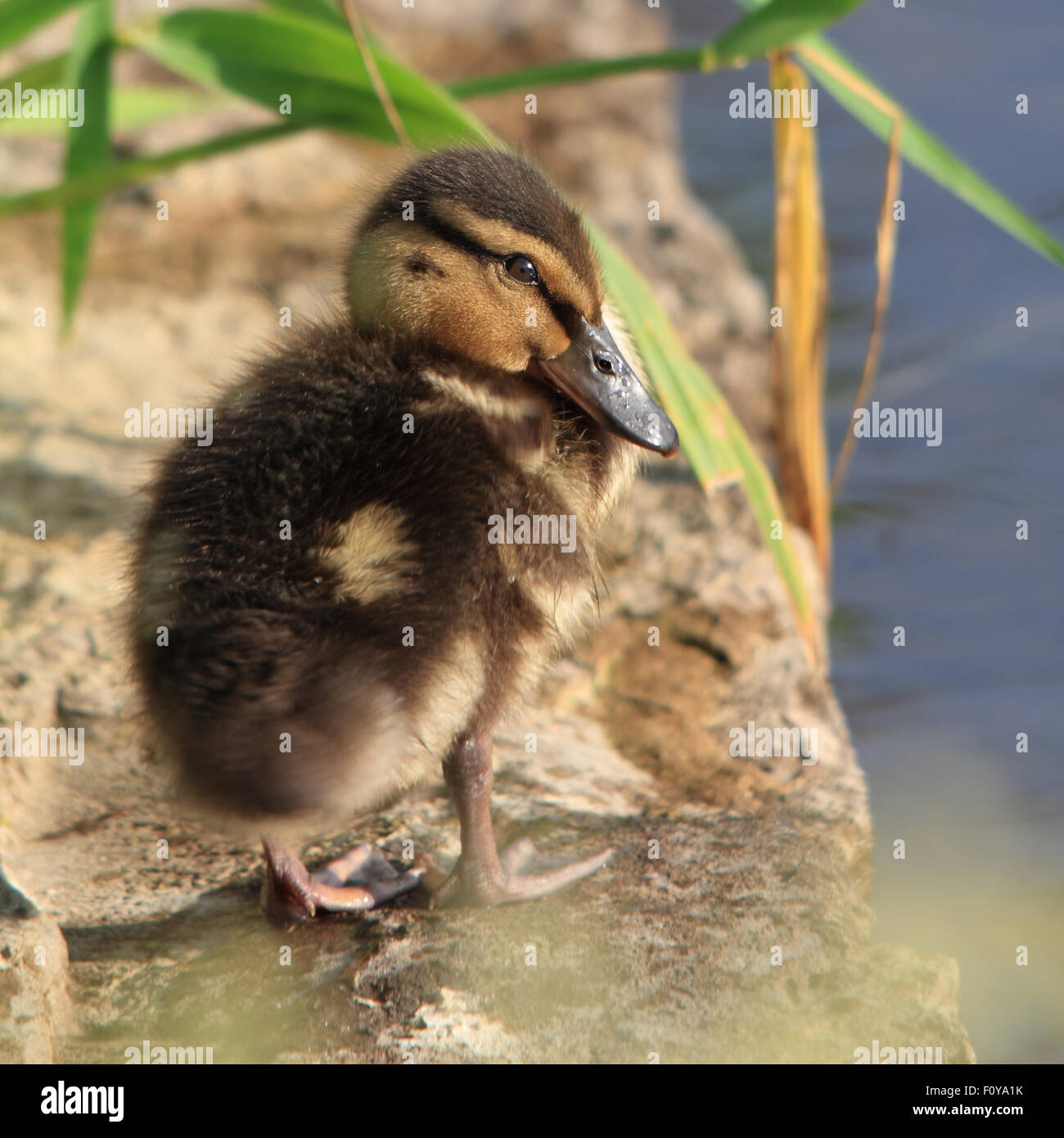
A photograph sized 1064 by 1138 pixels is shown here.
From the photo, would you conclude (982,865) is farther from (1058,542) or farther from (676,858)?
(1058,542)

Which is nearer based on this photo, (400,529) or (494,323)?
(400,529)

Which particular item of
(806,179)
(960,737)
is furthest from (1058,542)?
Answer: (806,179)

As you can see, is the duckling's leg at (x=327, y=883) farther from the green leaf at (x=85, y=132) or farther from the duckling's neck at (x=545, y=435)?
the green leaf at (x=85, y=132)

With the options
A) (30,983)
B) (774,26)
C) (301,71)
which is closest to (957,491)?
(774,26)

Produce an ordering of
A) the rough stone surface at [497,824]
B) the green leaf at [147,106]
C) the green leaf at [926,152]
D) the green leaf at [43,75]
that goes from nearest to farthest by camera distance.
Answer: the rough stone surface at [497,824] → the green leaf at [926,152] → the green leaf at [43,75] → the green leaf at [147,106]

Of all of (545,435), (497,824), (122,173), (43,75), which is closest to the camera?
(545,435)

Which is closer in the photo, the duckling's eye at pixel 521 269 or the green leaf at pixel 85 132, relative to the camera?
the duckling's eye at pixel 521 269

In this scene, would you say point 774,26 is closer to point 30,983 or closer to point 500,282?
point 500,282

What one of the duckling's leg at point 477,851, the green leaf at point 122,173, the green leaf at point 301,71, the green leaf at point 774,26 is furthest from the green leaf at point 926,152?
the duckling's leg at point 477,851
